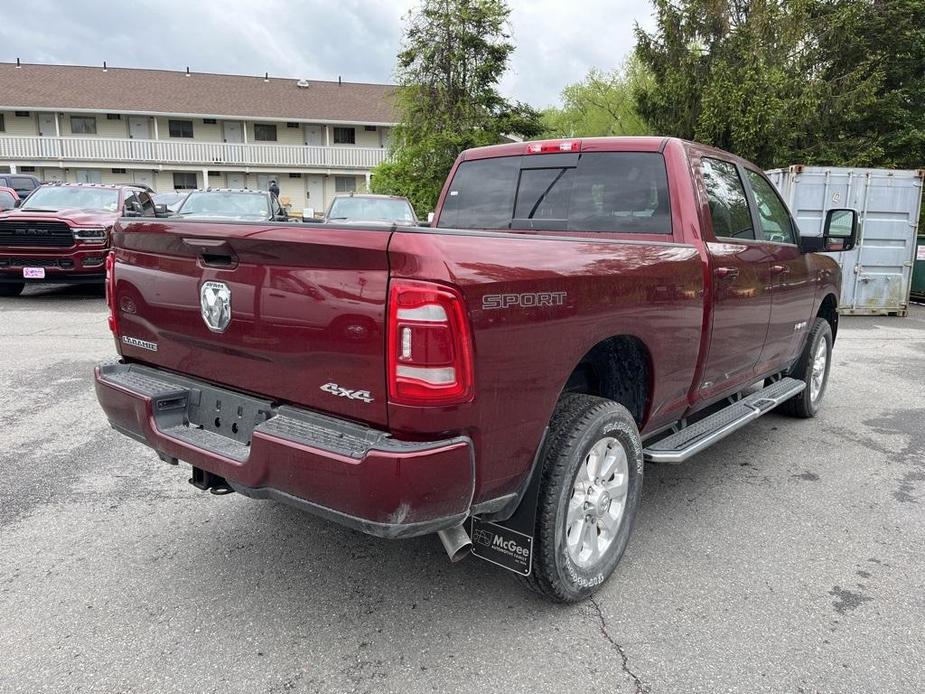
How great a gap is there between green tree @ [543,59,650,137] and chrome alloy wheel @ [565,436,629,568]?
3406cm

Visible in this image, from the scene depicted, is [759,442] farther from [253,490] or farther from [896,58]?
[896,58]

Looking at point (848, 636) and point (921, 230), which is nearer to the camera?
point (848, 636)

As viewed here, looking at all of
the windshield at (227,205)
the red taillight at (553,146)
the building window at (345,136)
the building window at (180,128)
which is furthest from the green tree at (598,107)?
the red taillight at (553,146)

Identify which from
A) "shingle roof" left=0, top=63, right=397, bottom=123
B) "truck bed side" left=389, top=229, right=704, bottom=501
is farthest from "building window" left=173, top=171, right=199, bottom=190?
"truck bed side" left=389, top=229, right=704, bottom=501

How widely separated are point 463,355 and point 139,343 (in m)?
1.83

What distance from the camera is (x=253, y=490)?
2.41 metres

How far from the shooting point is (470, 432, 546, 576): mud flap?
2586 millimetres

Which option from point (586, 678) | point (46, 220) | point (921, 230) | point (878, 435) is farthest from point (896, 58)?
point (586, 678)

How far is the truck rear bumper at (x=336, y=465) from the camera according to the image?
2.10 m

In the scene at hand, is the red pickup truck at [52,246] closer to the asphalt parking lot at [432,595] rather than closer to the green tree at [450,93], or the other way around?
the asphalt parking lot at [432,595]

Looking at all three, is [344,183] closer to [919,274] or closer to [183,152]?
[183,152]

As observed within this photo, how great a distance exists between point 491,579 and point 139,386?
1788 mm

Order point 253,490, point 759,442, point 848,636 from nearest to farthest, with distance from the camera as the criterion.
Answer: point 253,490
point 848,636
point 759,442

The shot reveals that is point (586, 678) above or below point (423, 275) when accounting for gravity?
→ below
